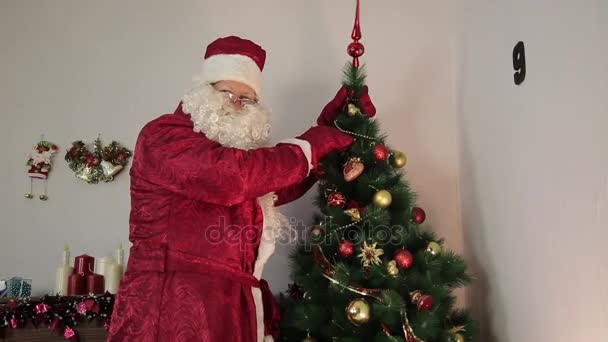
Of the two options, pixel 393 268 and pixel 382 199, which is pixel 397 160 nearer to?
pixel 382 199

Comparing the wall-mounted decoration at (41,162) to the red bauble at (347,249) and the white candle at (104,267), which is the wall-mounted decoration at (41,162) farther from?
the red bauble at (347,249)

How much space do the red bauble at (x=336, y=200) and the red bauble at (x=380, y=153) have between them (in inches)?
6.1

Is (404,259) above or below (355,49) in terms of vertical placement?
below

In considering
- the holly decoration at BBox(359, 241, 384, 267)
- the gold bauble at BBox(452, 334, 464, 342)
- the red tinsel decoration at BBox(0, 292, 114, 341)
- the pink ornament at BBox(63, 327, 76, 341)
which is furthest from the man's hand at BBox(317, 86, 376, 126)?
the pink ornament at BBox(63, 327, 76, 341)

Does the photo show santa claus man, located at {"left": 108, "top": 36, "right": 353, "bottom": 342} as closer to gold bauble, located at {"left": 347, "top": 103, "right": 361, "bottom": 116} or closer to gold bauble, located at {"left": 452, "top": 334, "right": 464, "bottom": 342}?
gold bauble, located at {"left": 347, "top": 103, "right": 361, "bottom": 116}

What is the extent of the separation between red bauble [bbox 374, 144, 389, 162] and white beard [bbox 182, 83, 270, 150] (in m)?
0.36

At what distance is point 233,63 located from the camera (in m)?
1.70

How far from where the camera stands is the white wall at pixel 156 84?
219cm

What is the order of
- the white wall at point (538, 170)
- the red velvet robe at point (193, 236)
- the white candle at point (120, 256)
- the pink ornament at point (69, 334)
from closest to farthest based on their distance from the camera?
the white wall at point (538, 170) < the red velvet robe at point (193, 236) < the pink ornament at point (69, 334) < the white candle at point (120, 256)

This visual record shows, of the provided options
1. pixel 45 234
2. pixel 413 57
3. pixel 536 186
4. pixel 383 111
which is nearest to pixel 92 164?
pixel 45 234

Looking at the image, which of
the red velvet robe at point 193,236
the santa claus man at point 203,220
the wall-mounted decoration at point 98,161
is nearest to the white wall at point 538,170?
the santa claus man at point 203,220

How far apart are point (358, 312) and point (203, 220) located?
0.49 metres

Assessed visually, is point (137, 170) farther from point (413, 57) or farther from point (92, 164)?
point (413, 57)

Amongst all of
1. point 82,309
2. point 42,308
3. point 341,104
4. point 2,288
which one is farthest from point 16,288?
point 341,104
